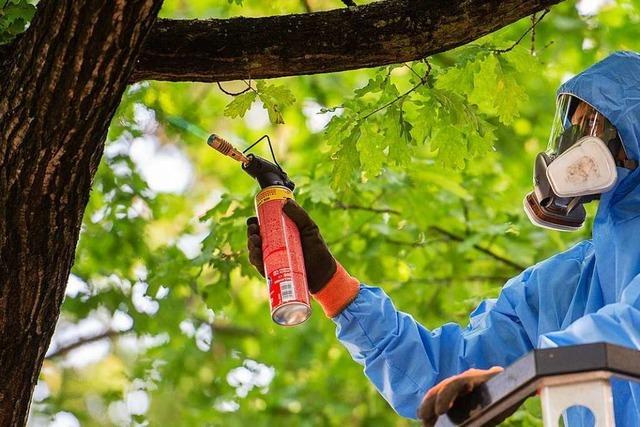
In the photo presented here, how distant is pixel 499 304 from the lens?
3354mm

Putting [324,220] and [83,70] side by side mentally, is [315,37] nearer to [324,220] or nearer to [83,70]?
[83,70]

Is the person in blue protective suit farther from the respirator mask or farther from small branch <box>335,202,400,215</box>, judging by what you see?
small branch <box>335,202,400,215</box>

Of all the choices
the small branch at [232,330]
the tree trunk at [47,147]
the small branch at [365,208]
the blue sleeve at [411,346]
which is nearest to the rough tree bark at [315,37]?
the tree trunk at [47,147]

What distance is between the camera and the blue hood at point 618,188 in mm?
2994

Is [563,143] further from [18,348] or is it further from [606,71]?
[18,348]

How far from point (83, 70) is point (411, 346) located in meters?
1.16

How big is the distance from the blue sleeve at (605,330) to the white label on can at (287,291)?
2.45ft

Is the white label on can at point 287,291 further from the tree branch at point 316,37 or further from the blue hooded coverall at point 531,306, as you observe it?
the tree branch at point 316,37

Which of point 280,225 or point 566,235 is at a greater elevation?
point 566,235

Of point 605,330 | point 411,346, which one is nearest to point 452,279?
point 411,346

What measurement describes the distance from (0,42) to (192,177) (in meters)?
8.67

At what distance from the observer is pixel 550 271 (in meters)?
3.28

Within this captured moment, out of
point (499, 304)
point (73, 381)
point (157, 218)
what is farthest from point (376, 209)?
point (73, 381)

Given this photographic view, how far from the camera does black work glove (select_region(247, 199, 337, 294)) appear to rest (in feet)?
10.4
